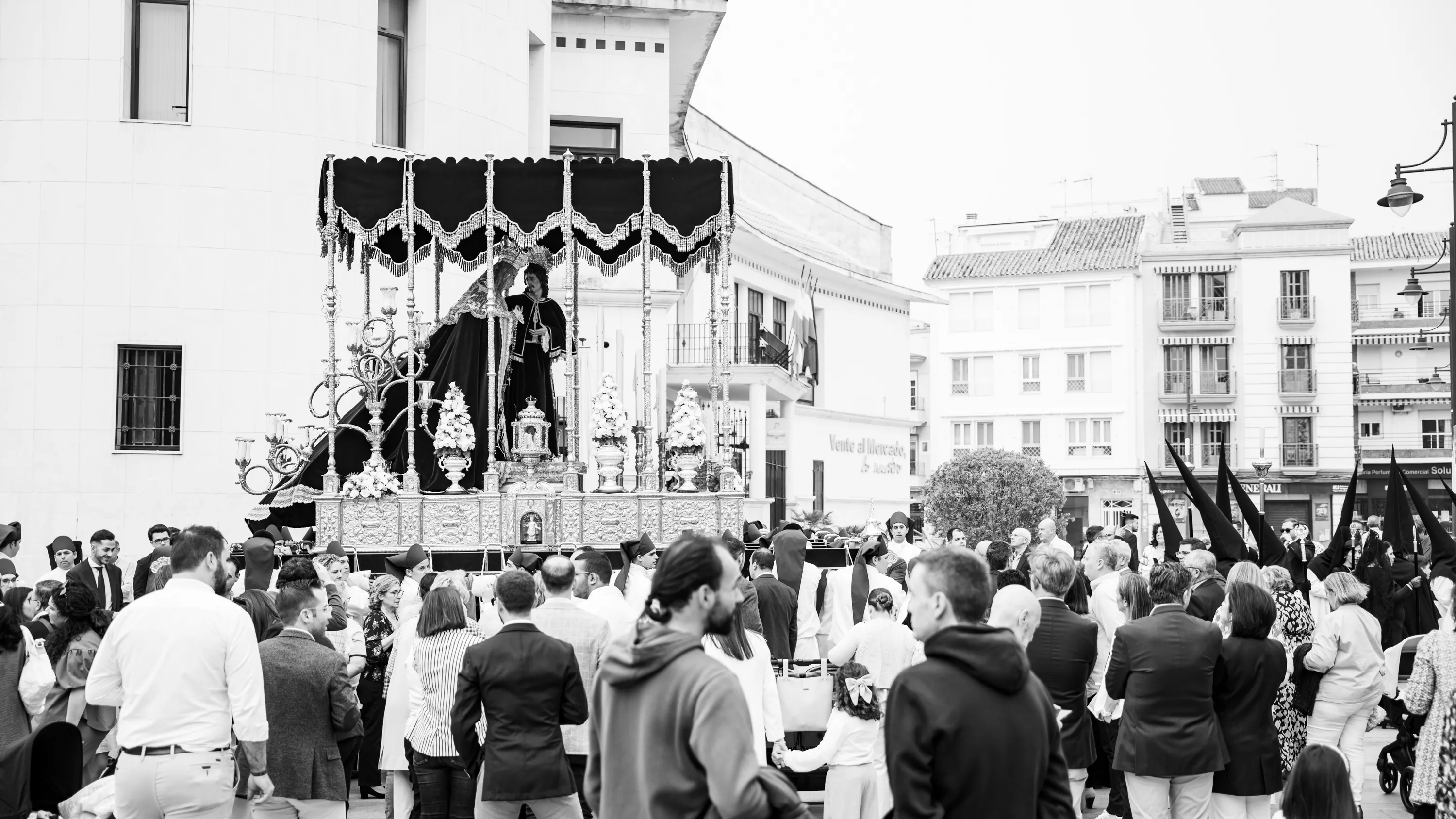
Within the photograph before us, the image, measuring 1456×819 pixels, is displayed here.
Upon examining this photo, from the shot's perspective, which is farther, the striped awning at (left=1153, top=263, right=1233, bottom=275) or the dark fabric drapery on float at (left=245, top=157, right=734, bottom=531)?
the striped awning at (left=1153, top=263, right=1233, bottom=275)

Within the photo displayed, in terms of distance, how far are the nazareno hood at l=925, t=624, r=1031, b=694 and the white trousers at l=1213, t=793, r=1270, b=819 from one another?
13.1 feet

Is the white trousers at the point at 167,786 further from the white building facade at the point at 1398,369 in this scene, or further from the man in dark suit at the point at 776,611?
the white building facade at the point at 1398,369

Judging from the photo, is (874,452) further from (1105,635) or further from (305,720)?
(305,720)

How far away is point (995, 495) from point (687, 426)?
3263 centimetres

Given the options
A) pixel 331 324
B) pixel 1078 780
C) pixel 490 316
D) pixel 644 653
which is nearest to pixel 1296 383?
pixel 490 316

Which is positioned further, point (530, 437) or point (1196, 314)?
point (1196, 314)

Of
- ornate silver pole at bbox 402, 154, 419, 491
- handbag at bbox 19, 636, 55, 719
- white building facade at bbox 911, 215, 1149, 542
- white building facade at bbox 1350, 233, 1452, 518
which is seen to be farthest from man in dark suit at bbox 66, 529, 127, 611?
white building facade at bbox 1350, 233, 1452, 518

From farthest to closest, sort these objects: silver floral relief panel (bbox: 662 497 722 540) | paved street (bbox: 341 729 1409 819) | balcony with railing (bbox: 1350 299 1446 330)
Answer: balcony with railing (bbox: 1350 299 1446 330), silver floral relief panel (bbox: 662 497 722 540), paved street (bbox: 341 729 1409 819)

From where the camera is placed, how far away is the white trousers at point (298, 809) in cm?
736

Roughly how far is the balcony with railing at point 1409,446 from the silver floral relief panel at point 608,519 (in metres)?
49.5

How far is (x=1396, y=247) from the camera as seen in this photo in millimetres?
62031

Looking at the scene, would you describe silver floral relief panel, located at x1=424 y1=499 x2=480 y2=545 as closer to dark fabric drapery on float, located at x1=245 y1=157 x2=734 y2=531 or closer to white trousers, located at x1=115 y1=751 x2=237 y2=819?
dark fabric drapery on float, located at x1=245 y1=157 x2=734 y2=531

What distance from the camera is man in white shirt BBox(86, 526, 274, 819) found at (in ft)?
21.0

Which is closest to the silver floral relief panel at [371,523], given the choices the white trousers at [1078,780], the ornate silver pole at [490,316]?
the ornate silver pole at [490,316]
